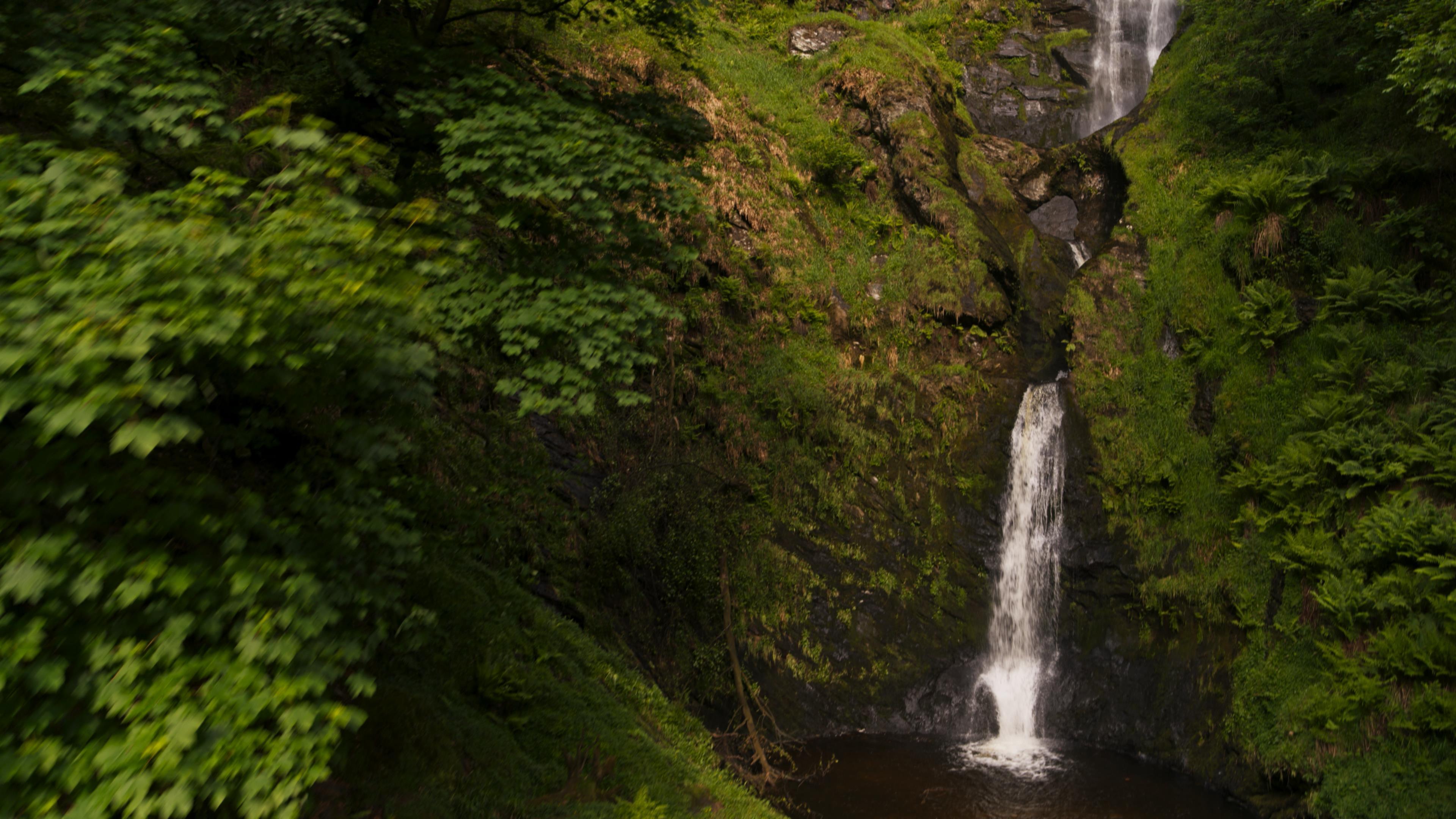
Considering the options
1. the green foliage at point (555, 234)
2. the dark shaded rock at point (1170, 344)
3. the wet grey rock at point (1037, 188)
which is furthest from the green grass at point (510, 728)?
the wet grey rock at point (1037, 188)

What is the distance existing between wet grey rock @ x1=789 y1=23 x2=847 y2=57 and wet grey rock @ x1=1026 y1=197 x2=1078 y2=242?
8.42 meters

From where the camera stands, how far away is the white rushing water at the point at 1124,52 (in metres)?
24.2

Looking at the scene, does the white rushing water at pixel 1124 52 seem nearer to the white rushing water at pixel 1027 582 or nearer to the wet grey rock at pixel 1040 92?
the wet grey rock at pixel 1040 92

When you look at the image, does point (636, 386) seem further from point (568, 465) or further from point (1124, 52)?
point (1124, 52)

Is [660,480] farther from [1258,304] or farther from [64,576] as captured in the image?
[1258,304]

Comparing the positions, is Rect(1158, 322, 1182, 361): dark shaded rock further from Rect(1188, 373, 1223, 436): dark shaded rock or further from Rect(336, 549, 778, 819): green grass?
Rect(336, 549, 778, 819): green grass

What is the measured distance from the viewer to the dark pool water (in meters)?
10.8

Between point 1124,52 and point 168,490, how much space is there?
29.6m

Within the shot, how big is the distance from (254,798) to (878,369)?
15.1 meters

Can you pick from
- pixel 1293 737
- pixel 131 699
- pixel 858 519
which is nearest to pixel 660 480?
pixel 858 519

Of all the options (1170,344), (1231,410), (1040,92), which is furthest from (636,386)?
(1040,92)

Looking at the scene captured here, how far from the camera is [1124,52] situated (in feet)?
82.3

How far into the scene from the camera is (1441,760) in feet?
31.2

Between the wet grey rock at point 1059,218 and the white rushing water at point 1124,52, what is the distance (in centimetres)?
450
